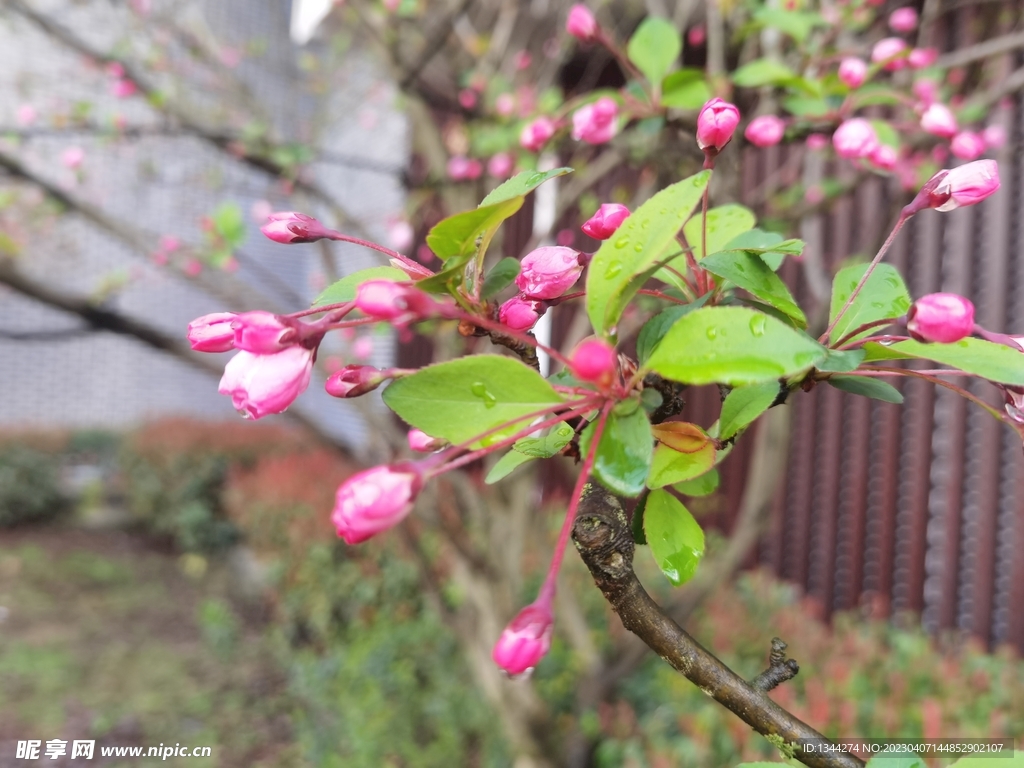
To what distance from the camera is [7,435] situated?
5.95m

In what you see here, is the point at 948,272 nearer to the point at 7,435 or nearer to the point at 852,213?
the point at 852,213

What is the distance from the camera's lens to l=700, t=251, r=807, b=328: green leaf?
0.45m

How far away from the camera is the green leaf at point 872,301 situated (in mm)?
477

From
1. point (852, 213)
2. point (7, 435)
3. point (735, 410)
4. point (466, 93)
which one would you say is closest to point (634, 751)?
point (735, 410)

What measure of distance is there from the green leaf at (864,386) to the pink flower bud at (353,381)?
295mm

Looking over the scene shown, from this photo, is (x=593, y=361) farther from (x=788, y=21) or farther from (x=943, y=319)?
(x=788, y=21)

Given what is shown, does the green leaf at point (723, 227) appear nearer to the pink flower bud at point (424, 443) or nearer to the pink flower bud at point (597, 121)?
the pink flower bud at point (424, 443)

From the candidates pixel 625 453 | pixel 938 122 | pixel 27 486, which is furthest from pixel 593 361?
pixel 27 486

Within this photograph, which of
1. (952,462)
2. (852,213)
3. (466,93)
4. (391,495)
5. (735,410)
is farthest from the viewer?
(852,213)

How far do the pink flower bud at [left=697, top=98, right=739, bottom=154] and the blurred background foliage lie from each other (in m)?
1.67

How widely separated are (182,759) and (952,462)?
3344mm

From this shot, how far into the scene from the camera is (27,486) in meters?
5.80

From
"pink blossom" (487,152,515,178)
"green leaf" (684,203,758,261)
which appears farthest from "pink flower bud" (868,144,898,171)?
"pink blossom" (487,152,515,178)

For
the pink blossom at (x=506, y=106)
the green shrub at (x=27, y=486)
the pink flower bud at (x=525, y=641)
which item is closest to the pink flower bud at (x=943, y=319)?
the pink flower bud at (x=525, y=641)
